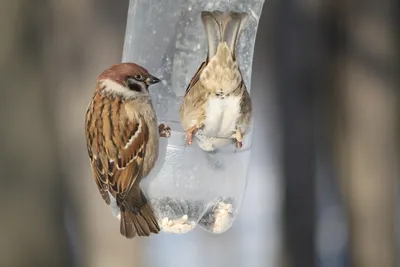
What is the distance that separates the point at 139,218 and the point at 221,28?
22 cm

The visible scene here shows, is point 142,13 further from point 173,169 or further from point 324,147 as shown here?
point 324,147

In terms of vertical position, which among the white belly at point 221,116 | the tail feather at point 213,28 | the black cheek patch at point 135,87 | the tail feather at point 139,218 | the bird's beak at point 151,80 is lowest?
the tail feather at point 139,218

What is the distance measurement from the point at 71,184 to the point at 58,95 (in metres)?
0.14

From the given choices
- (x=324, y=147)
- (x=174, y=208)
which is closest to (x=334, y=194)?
(x=324, y=147)

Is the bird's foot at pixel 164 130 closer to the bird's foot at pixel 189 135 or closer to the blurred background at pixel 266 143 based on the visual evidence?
the bird's foot at pixel 189 135

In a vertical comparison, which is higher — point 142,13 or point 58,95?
point 142,13

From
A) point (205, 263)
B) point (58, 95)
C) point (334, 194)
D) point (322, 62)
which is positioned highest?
point (322, 62)

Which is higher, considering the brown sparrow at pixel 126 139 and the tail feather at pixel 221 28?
the tail feather at pixel 221 28

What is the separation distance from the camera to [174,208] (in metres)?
0.60

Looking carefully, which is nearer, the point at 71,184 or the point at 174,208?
the point at 174,208

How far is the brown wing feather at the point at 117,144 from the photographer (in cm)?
56

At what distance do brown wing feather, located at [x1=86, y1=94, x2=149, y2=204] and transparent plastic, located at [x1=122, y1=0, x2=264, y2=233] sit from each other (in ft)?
0.15

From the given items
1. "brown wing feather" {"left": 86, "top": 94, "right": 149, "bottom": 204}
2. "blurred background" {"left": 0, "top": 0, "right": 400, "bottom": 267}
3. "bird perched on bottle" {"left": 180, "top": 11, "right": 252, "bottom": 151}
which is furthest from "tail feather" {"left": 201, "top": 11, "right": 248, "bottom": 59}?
"blurred background" {"left": 0, "top": 0, "right": 400, "bottom": 267}

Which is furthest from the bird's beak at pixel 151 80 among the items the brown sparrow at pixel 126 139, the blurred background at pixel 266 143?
the blurred background at pixel 266 143
